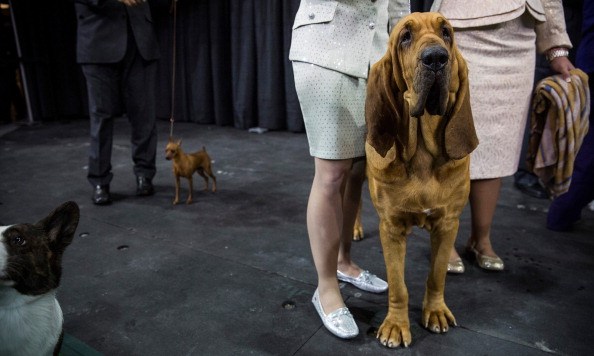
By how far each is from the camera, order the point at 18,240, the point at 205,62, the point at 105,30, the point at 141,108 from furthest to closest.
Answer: the point at 205,62 → the point at 141,108 → the point at 105,30 → the point at 18,240

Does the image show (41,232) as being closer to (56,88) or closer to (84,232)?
(84,232)

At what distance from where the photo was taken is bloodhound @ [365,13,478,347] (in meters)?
1.14

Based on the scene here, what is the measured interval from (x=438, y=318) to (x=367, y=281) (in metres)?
0.35

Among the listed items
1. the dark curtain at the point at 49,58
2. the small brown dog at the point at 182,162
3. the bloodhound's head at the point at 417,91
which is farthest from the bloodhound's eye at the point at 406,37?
the dark curtain at the point at 49,58

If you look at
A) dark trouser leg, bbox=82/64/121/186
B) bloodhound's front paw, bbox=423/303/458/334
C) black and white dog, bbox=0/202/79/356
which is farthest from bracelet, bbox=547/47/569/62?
dark trouser leg, bbox=82/64/121/186

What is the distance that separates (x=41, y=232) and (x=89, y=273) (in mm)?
1003

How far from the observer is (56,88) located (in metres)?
6.75

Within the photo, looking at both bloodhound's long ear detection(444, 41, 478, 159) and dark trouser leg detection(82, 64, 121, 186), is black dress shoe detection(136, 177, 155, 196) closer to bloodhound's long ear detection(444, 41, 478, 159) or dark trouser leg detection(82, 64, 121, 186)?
dark trouser leg detection(82, 64, 121, 186)

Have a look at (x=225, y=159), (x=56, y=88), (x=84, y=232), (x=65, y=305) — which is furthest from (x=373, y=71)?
(x=56, y=88)

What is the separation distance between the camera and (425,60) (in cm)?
109

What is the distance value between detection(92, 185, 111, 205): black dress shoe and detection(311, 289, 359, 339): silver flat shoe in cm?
190

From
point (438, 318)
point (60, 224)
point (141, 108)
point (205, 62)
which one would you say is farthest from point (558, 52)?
point (205, 62)

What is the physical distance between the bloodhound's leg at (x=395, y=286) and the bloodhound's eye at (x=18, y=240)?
0.97 metres

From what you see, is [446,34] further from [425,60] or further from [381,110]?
[381,110]
